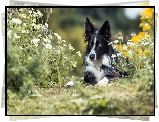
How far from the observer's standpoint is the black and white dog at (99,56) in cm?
856

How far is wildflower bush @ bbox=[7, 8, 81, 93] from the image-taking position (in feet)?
24.8

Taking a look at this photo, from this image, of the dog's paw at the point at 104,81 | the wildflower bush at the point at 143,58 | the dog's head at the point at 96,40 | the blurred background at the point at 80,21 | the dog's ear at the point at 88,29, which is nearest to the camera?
the wildflower bush at the point at 143,58

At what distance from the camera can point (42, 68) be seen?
25.5 ft

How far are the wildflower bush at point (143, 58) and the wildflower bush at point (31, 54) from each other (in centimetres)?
101

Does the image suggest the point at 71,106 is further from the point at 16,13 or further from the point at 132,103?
the point at 16,13

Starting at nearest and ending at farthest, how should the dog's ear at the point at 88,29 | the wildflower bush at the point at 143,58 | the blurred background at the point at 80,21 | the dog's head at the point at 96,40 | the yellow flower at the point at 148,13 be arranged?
the wildflower bush at the point at 143,58 < the yellow flower at the point at 148,13 < the dog's head at the point at 96,40 < the dog's ear at the point at 88,29 < the blurred background at the point at 80,21

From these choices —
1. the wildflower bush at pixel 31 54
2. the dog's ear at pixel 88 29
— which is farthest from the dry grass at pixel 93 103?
the dog's ear at pixel 88 29

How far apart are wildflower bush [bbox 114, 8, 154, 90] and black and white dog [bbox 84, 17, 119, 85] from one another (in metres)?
0.27

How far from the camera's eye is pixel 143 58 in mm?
7711

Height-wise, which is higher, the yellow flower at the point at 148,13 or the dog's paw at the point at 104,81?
the yellow flower at the point at 148,13

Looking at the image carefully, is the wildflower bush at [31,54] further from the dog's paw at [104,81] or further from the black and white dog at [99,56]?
the dog's paw at [104,81]

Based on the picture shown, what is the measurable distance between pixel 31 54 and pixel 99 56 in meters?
1.26

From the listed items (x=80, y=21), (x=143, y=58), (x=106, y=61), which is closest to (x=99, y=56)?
(x=106, y=61)

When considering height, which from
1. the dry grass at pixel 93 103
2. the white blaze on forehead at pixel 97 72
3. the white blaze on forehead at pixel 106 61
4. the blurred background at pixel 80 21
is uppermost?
the blurred background at pixel 80 21
